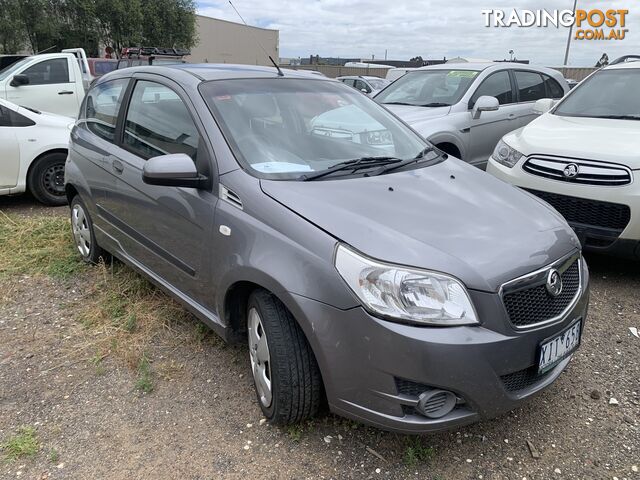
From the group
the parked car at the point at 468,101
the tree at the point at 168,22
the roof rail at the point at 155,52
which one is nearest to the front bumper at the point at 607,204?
the parked car at the point at 468,101

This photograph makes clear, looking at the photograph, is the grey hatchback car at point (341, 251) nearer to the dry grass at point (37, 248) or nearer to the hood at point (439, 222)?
the hood at point (439, 222)

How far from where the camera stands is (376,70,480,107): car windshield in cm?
644

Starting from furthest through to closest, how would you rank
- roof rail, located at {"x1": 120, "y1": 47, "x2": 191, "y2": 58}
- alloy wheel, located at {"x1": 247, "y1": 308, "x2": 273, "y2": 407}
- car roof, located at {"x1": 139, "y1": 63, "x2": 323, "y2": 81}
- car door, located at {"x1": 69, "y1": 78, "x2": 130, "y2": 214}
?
roof rail, located at {"x1": 120, "y1": 47, "x2": 191, "y2": 58}, car door, located at {"x1": 69, "y1": 78, "x2": 130, "y2": 214}, car roof, located at {"x1": 139, "y1": 63, "x2": 323, "y2": 81}, alloy wheel, located at {"x1": 247, "y1": 308, "x2": 273, "y2": 407}

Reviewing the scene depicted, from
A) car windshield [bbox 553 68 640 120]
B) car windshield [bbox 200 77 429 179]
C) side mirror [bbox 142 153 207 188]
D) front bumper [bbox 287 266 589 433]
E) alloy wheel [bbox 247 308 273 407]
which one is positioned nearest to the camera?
front bumper [bbox 287 266 589 433]

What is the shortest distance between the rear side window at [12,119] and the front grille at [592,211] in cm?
565

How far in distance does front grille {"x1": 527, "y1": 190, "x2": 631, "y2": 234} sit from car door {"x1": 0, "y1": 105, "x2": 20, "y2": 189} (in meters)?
5.58

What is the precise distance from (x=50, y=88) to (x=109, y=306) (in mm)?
7061

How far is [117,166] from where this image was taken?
348 cm

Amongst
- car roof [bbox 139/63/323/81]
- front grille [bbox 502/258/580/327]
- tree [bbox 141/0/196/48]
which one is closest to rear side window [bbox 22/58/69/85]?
car roof [bbox 139/63/323/81]

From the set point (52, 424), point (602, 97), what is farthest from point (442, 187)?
point (602, 97)

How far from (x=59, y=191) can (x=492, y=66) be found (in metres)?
5.68

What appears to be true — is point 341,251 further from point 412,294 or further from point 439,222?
point 439,222

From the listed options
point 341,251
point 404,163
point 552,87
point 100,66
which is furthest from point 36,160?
point 100,66

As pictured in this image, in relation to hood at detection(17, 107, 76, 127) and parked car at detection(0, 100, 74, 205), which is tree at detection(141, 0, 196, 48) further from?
parked car at detection(0, 100, 74, 205)
